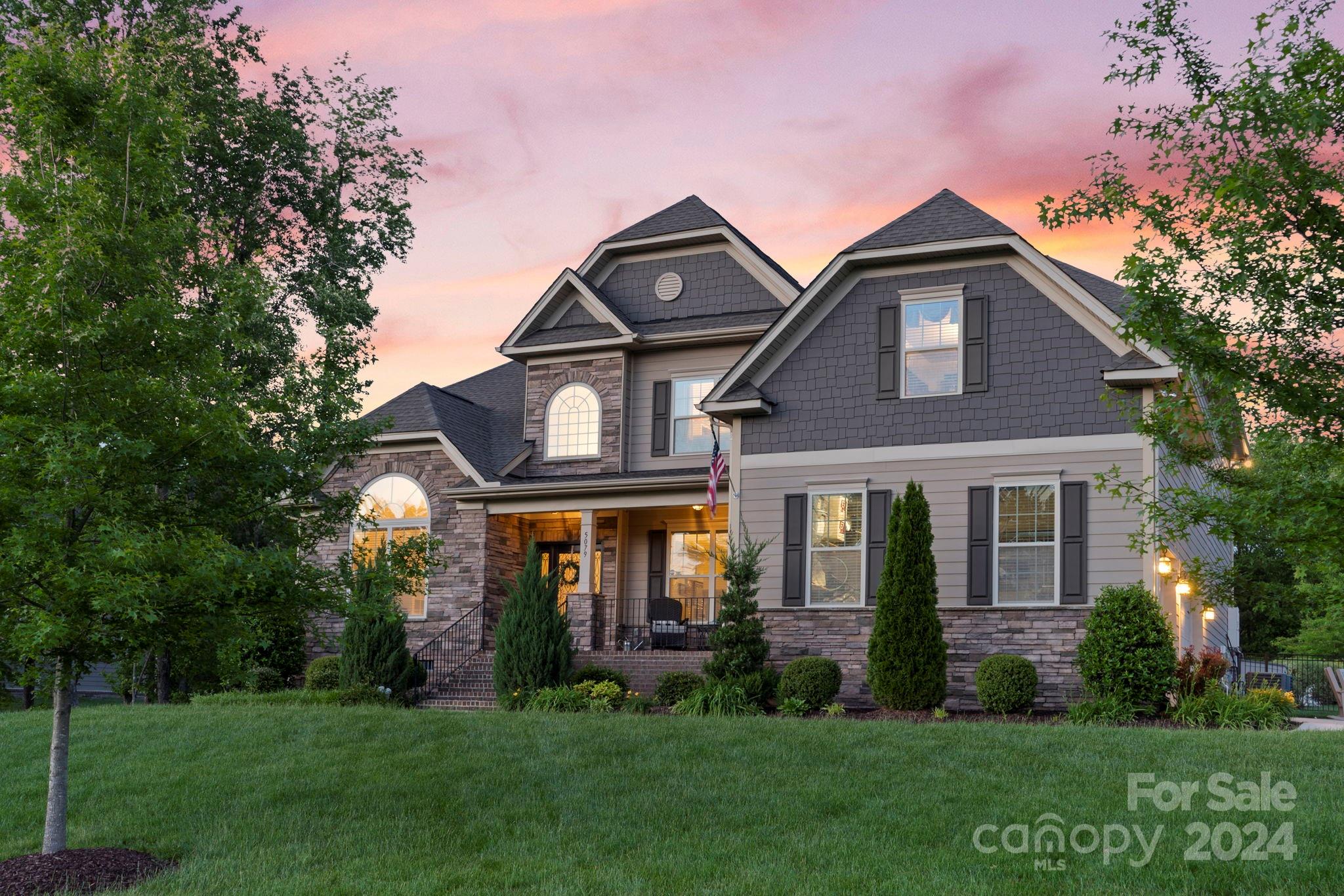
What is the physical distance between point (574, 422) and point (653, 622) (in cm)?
450

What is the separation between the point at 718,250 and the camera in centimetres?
2133

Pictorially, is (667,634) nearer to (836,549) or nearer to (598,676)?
(598,676)

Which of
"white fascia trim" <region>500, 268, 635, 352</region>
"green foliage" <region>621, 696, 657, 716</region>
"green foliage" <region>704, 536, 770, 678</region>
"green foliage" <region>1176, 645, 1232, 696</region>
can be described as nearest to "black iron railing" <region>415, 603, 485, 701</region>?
"green foliage" <region>621, 696, 657, 716</region>

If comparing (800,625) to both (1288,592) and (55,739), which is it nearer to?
(1288,592)

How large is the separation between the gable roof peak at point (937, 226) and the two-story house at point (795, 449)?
0.05 m

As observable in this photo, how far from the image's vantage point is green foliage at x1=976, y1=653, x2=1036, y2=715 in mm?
14625

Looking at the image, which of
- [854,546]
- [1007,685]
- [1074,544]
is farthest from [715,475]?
[1007,685]

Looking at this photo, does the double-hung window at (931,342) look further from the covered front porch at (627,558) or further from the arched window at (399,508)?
the arched window at (399,508)

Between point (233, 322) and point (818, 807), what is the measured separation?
585 centimetres

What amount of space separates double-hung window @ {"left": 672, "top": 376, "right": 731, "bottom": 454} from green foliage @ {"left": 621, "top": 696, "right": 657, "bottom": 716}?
5.84m

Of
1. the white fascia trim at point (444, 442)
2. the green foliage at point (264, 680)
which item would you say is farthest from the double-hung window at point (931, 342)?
the green foliage at point (264, 680)

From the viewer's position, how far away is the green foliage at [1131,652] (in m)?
14.1

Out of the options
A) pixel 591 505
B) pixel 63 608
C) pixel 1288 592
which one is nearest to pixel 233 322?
pixel 63 608

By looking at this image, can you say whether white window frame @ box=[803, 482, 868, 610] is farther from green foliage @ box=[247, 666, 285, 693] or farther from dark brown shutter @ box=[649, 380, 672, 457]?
green foliage @ box=[247, 666, 285, 693]
